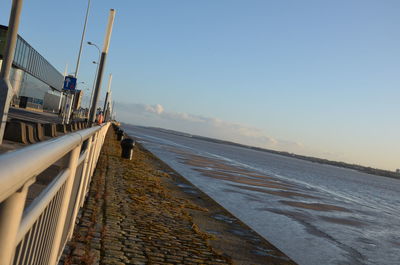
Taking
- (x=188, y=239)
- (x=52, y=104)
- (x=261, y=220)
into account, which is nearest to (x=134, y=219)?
(x=188, y=239)

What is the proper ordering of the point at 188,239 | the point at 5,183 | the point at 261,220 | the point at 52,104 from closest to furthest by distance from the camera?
the point at 5,183 → the point at 188,239 → the point at 261,220 → the point at 52,104

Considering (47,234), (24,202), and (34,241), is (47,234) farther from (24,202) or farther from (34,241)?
(24,202)

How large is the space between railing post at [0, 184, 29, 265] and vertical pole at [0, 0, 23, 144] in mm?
7918

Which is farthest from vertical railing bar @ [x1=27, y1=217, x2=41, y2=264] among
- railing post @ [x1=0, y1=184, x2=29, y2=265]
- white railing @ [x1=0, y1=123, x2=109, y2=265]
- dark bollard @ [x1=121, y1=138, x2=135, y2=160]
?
dark bollard @ [x1=121, y1=138, x2=135, y2=160]

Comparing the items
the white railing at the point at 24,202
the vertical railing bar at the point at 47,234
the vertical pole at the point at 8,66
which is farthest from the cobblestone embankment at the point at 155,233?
the white railing at the point at 24,202

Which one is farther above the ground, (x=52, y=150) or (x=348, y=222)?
(x=52, y=150)

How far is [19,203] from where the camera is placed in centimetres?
146

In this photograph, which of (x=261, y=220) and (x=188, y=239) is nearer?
(x=188, y=239)

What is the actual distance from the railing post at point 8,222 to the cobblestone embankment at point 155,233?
399 cm

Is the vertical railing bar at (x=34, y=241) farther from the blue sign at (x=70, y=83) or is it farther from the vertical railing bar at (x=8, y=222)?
the blue sign at (x=70, y=83)

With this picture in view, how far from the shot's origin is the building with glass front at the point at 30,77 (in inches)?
2240

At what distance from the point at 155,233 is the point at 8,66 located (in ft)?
15.3

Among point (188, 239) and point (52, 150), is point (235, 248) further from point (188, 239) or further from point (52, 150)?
point (52, 150)

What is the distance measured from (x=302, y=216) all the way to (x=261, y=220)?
373 cm
